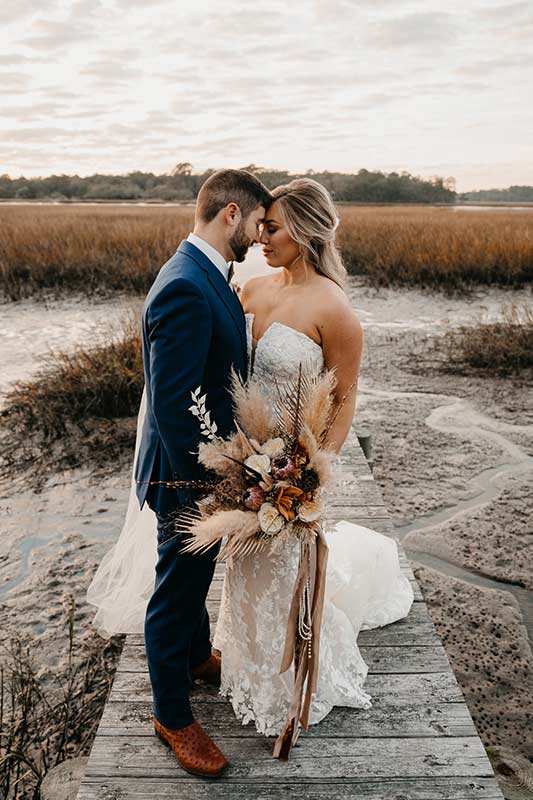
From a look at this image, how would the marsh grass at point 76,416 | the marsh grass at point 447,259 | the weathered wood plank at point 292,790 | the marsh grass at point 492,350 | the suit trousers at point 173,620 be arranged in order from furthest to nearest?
the marsh grass at point 447,259 → the marsh grass at point 492,350 → the marsh grass at point 76,416 → the suit trousers at point 173,620 → the weathered wood plank at point 292,790

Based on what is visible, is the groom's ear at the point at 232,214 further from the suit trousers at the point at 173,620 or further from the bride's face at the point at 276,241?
the suit trousers at the point at 173,620

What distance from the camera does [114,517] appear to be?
16.9ft

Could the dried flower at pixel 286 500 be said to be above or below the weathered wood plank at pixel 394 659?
above

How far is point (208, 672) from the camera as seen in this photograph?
264 cm

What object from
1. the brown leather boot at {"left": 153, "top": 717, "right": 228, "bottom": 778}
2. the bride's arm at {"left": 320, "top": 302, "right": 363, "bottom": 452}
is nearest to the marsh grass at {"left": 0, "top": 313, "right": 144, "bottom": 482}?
the bride's arm at {"left": 320, "top": 302, "right": 363, "bottom": 452}

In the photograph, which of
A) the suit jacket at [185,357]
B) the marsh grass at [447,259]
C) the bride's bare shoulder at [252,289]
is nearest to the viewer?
the suit jacket at [185,357]

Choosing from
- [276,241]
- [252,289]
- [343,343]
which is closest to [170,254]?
[252,289]

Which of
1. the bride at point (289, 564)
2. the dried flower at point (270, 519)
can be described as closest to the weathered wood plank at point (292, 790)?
the bride at point (289, 564)

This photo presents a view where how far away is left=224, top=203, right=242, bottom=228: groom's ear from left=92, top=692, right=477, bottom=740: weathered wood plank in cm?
180

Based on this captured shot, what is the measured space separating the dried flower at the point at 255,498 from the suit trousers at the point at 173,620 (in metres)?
0.43

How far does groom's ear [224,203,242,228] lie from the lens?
92.4 inches

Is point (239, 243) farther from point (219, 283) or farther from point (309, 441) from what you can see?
point (309, 441)

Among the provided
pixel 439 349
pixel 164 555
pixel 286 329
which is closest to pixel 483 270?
pixel 439 349

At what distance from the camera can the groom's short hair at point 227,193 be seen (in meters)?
2.34
